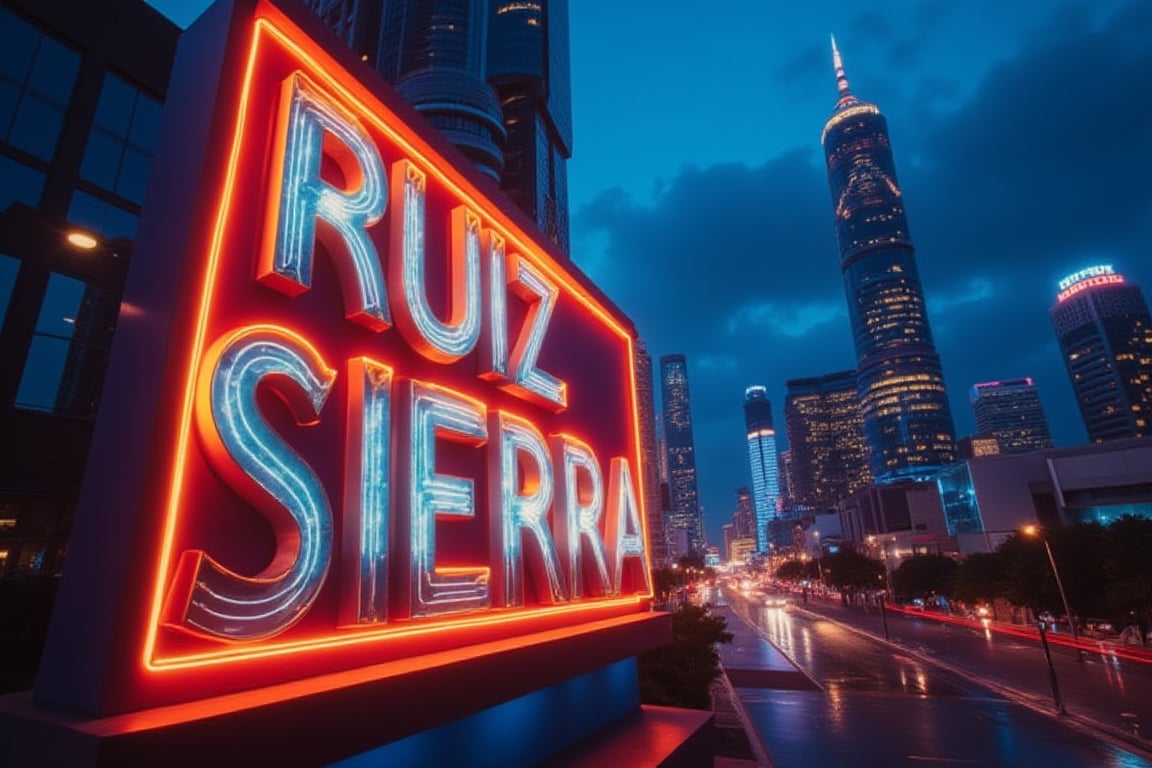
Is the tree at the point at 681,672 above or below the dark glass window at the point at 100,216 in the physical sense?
below

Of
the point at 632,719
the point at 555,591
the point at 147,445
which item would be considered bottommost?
the point at 632,719

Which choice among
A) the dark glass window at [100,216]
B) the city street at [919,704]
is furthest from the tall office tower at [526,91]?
the dark glass window at [100,216]

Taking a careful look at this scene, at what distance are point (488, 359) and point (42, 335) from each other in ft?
72.5

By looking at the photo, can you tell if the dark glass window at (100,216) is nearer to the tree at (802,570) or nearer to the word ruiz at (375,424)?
the word ruiz at (375,424)

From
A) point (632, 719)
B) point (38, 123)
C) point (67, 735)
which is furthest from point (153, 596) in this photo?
point (38, 123)

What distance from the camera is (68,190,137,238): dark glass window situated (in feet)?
74.0

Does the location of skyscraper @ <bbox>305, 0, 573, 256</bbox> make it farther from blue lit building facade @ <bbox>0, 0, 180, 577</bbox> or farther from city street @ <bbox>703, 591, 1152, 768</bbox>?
city street @ <bbox>703, 591, 1152, 768</bbox>

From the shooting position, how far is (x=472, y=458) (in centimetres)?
830

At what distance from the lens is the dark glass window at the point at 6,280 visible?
1998 centimetres

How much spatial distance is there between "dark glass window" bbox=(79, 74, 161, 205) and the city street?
123 feet

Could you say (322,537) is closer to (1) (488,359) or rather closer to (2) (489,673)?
(2) (489,673)

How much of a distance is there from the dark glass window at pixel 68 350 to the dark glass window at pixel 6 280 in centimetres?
95

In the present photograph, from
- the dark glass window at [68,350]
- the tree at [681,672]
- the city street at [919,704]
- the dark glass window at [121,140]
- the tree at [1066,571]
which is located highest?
the dark glass window at [121,140]

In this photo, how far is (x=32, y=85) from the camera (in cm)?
2144
